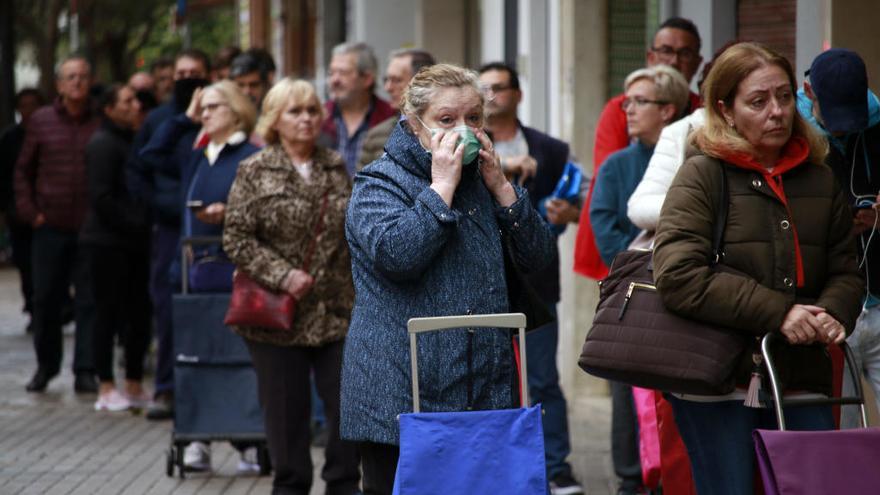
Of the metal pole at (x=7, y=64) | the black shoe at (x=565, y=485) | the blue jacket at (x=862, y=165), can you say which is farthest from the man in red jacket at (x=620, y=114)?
the metal pole at (x=7, y=64)

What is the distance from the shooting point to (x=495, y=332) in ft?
16.8

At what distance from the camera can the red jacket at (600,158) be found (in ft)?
25.1

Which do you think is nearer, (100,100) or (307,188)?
(307,188)

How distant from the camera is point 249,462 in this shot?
29.0ft

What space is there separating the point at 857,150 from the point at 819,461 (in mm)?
1691

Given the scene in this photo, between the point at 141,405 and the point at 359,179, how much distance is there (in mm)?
6570

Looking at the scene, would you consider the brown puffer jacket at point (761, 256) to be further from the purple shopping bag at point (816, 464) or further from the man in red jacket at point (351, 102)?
→ the man in red jacket at point (351, 102)

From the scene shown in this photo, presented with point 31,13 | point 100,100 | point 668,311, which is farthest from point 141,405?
point 31,13

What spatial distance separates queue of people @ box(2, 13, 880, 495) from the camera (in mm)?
4945

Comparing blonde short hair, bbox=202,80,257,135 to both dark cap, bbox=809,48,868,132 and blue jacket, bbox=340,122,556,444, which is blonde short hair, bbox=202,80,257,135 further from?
dark cap, bbox=809,48,868,132

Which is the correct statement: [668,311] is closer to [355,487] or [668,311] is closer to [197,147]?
[355,487]

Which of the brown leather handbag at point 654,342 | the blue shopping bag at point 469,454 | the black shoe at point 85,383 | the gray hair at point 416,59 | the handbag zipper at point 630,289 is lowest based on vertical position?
the black shoe at point 85,383

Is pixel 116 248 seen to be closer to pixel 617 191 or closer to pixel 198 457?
pixel 198 457

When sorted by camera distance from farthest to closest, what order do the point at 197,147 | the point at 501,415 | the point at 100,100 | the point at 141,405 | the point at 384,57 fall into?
the point at 384,57 < the point at 100,100 < the point at 141,405 < the point at 197,147 < the point at 501,415
